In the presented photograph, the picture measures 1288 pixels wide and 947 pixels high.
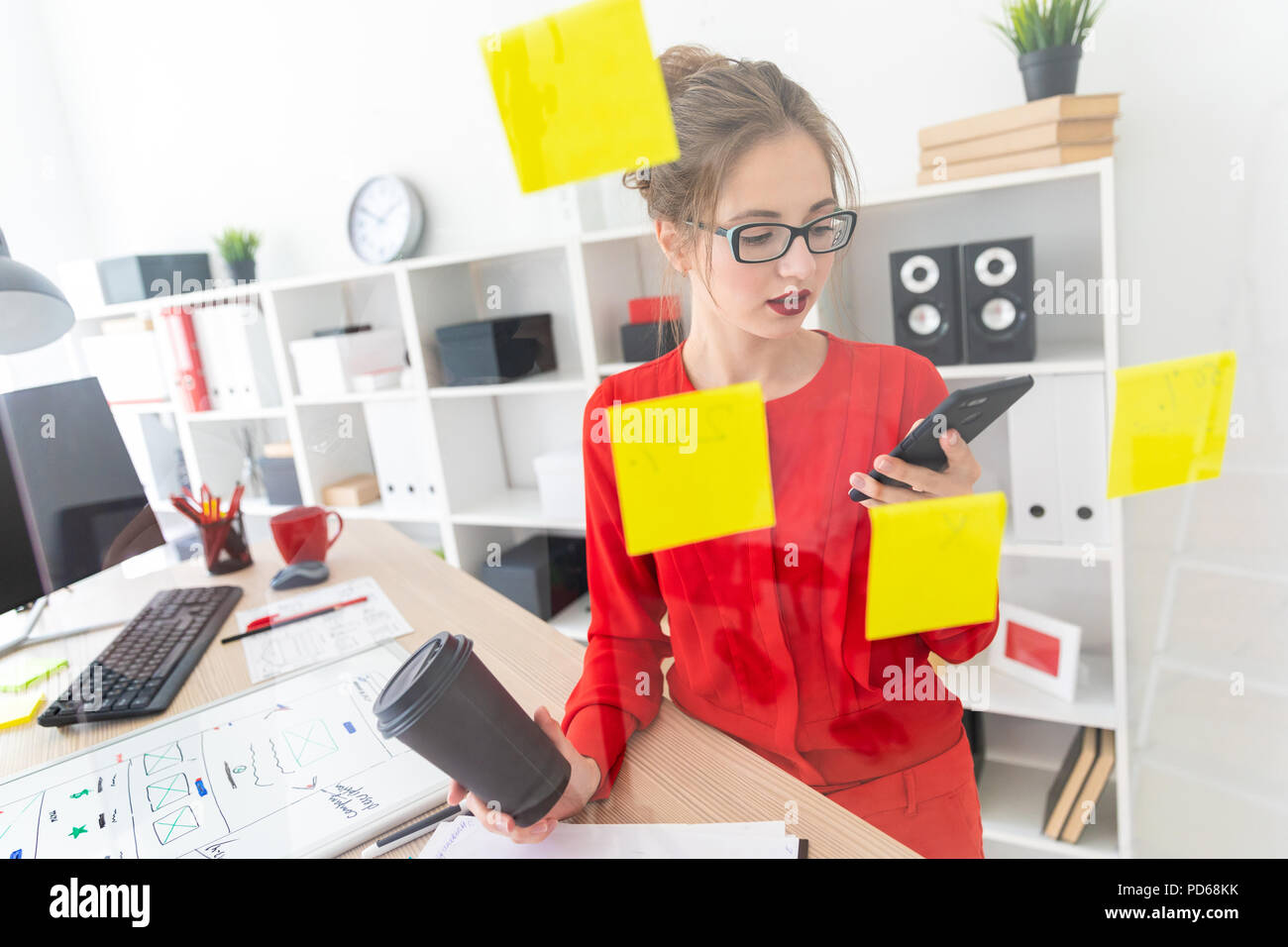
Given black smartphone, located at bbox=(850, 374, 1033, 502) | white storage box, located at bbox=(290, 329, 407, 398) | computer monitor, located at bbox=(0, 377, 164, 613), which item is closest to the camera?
black smartphone, located at bbox=(850, 374, 1033, 502)

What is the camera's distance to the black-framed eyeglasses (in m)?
0.39

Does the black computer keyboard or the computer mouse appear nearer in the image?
the black computer keyboard

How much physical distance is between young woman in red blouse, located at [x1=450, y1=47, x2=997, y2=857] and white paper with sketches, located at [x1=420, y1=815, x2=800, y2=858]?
0.01 m

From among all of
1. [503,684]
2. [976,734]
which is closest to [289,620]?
[503,684]

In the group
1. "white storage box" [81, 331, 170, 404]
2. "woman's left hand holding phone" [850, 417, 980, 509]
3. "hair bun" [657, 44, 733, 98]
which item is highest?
"hair bun" [657, 44, 733, 98]

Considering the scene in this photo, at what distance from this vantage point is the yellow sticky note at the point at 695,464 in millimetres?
423

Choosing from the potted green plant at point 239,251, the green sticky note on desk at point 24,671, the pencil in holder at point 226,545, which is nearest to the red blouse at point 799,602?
the potted green plant at point 239,251

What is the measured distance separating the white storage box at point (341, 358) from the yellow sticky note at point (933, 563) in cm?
48

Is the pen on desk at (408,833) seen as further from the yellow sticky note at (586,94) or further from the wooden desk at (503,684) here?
the yellow sticky note at (586,94)

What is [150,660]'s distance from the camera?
81 centimetres

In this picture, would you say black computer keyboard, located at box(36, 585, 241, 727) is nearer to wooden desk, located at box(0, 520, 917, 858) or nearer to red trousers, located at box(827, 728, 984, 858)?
wooden desk, located at box(0, 520, 917, 858)

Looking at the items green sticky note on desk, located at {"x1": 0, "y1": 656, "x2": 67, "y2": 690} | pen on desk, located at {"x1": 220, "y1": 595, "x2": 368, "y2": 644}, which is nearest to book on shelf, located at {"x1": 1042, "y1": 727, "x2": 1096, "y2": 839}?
pen on desk, located at {"x1": 220, "y1": 595, "x2": 368, "y2": 644}

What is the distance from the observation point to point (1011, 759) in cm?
52
